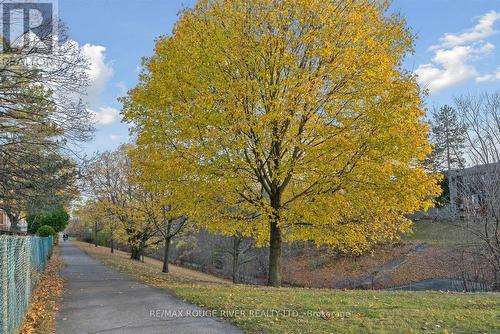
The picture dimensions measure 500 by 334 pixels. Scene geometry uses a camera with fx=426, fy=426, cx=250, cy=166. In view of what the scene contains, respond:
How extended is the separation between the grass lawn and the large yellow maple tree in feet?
10.8

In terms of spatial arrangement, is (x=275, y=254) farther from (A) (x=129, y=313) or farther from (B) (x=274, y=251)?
(A) (x=129, y=313)

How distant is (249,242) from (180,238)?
559cm

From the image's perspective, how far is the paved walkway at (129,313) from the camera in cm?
720

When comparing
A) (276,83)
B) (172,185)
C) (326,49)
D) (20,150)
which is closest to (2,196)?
(20,150)

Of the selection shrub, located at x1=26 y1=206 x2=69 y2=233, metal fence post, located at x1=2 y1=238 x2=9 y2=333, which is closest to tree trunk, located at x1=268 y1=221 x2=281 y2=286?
metal fence post, located at x1=2 y1=238 x2=9 y2=333

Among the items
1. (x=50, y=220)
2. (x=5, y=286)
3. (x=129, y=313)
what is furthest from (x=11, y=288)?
(x=50, y=220)

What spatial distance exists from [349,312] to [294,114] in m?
6.69

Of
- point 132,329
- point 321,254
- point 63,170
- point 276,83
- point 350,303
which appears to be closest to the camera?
point 132,329

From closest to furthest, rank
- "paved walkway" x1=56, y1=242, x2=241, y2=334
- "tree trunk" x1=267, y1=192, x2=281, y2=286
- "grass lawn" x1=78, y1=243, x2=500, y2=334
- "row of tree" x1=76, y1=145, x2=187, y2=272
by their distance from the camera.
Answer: "grass lawn" x1=78, y1=243, x2=500, y2=334, "paved walkway" x1=56, y1=242, x2=241, y2=334, "tree trunk" x1=267, y1=192, x2=281, y2=286, "row of tree" x1=76, y1=145, x2=187, y2=272

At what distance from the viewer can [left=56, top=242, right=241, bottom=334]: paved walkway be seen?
7.20 metres

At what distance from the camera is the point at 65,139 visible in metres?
16.5

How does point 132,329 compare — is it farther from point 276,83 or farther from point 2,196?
point 2,196

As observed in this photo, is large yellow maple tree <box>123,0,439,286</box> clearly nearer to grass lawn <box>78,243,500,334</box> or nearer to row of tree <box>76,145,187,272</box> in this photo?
grass lawn <box>78,243,500,334</box>

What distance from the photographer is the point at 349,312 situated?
8219mm
